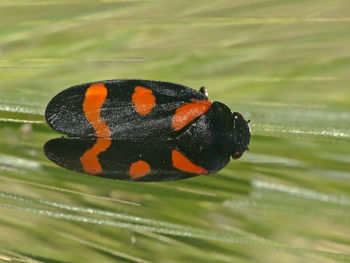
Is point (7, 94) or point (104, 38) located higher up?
point (104, 38)

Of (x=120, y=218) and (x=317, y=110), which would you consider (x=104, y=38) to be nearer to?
(x=120, y=218)

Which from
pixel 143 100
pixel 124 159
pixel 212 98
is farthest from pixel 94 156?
pixel 212 98

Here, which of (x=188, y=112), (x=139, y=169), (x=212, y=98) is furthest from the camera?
(x=188, y=112)

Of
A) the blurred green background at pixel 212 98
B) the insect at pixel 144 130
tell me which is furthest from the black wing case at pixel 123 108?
the blurred green background at pixel 212 98

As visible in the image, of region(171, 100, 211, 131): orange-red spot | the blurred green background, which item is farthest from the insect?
the blurred green background

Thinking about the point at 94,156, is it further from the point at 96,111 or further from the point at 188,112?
→ the point at 188,112

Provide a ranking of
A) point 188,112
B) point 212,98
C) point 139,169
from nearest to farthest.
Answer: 1. point 212,98
2. point 139,169
3. point 188,112

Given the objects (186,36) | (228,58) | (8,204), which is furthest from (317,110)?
(8,204)
